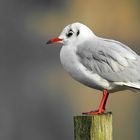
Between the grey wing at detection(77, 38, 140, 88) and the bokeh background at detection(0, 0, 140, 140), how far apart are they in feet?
9.75

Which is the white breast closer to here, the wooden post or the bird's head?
the bird's head

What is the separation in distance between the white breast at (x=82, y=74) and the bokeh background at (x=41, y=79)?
2926mm

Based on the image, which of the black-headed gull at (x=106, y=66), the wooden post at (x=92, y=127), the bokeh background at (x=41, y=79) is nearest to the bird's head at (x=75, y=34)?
the black-headed gull at (x=106, y=66)

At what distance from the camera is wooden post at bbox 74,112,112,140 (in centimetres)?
363

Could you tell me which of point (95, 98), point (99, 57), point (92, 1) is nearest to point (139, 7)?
point (92, 1)

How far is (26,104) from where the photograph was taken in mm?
7020

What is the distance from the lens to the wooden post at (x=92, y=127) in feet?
11.9

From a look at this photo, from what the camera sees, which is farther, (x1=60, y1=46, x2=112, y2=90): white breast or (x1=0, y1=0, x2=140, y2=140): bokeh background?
(x1=0, y1=0, x2=140, y2=140): bokeh background

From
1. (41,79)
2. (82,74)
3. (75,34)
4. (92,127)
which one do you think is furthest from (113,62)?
(41,79)

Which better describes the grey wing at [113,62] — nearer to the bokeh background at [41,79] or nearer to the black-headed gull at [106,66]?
the black-headed gull at [106,66]

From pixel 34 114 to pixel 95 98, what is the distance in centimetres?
53

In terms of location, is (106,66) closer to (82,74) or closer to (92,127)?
(82,74)

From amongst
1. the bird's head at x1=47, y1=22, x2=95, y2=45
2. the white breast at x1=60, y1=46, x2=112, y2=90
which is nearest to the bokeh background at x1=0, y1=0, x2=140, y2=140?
the bird's head at x1=47, y1=22, x2=95, y2=45

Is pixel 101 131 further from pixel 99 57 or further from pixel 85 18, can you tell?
pixel 85 18
